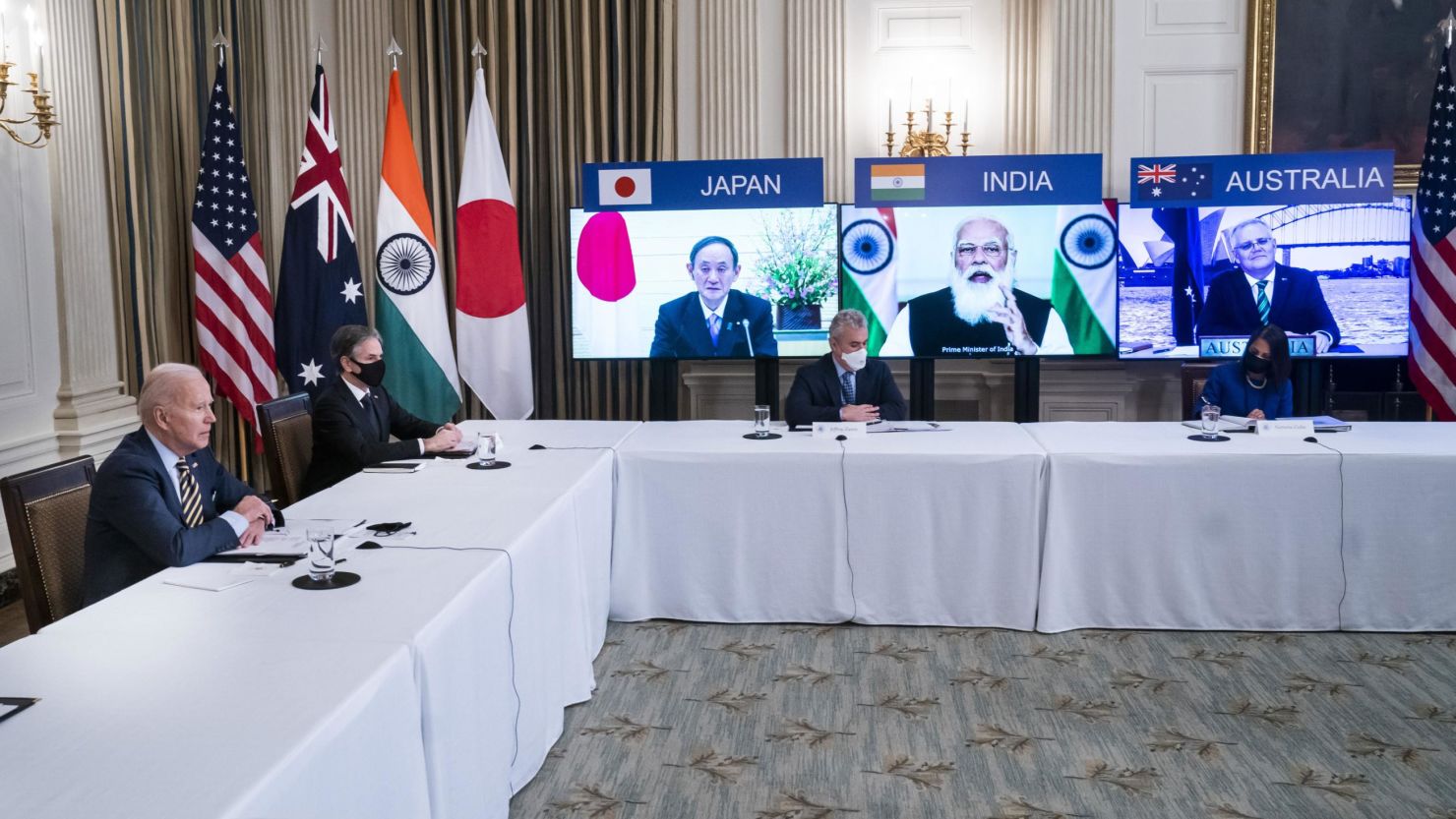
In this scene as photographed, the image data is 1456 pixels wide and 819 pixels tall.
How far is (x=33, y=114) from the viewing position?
472 cm

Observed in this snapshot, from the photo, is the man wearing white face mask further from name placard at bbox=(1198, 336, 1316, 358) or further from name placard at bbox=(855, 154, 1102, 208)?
name placard at bbox=(1198, 336, 1316, 358)

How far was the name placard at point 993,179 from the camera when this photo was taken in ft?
19.5

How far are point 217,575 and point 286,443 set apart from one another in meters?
1.78

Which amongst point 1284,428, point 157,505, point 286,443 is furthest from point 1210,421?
point 157,505

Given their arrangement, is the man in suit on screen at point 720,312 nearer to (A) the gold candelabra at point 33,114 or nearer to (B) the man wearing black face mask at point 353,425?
(B) the man wearing black face mask at point 353,425

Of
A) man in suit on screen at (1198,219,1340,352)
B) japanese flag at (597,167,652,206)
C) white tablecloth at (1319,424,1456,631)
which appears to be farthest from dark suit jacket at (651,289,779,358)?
white tablecloth at (1319,424,1456,631)

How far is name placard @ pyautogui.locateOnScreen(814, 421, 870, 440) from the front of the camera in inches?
184

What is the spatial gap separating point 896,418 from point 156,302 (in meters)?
3.62

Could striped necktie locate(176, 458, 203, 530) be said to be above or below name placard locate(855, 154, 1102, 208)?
below

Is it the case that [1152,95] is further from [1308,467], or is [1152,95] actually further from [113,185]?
[113,185]

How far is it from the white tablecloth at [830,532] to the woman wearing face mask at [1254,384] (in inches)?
45.4

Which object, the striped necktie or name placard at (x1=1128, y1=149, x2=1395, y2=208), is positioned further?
name placard at (x1=1128, y1=149, x2=1395, y2=208)

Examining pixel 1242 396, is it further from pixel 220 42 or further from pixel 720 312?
pixel 220 42

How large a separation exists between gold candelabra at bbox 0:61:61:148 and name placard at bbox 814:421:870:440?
3257 mm
